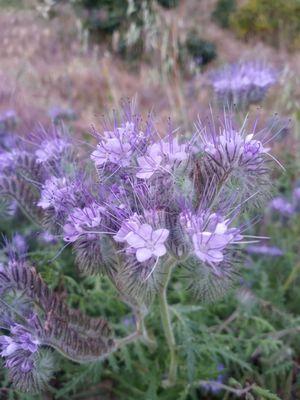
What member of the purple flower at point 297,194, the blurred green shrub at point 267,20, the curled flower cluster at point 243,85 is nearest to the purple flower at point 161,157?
the curled flower cluster at point 243,85

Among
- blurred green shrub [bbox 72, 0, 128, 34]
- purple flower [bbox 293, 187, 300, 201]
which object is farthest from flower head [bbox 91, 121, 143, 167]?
blurred green shrub [bbox 72, 0, 128, 34]

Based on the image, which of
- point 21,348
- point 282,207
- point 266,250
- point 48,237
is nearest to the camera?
point 21,348

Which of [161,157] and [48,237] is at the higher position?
[161,157]

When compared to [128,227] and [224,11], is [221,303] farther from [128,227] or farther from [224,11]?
[224,11]

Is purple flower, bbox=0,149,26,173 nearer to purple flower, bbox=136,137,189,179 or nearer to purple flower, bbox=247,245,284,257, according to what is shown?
purple flower, bbox=136,137,189,179

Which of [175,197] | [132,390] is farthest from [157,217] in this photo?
[132,390]

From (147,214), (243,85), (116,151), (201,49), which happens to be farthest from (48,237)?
(201,49)
